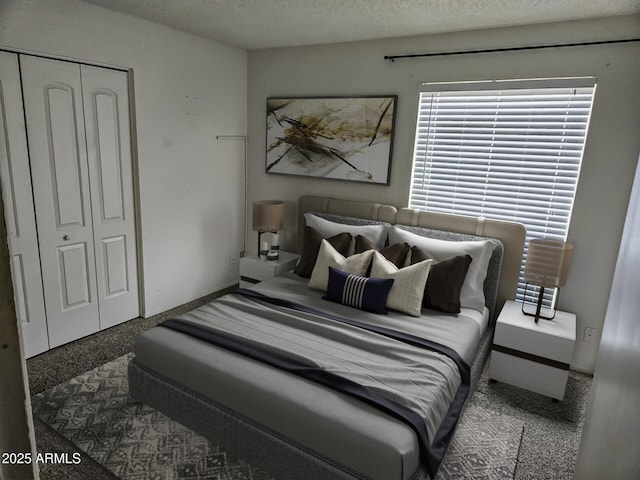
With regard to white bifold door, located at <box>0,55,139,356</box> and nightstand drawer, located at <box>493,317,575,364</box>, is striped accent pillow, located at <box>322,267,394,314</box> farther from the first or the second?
white bifold door, located at <box>0,55,139,356</box>

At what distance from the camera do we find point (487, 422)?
8.10 feet

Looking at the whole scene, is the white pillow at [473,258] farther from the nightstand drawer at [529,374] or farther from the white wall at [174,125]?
the white wall at [174,125]

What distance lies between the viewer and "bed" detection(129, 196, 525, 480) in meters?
1.76

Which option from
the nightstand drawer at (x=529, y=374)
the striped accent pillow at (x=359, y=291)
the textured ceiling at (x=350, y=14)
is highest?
the textured ceiling at (x=350, y=14)

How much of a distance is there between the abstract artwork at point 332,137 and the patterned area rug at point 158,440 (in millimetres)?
2143

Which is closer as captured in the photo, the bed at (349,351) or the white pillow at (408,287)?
the bed at (349,351)

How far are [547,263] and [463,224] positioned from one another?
2.30 ft

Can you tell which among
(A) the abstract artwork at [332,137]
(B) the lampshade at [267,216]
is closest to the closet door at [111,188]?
(B) the lampshade at [267,216]

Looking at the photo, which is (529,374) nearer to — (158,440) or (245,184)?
(158,440)

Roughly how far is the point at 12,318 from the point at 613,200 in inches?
132

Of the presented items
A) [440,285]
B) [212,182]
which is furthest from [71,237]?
[440,285]

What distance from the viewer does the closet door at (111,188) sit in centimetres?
305

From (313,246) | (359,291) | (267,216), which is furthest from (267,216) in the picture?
(359,291)

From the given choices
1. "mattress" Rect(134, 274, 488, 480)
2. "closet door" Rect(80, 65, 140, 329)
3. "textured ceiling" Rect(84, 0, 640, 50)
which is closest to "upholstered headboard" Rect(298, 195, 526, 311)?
"mattress" Rect(134, 274, 488, 480)
